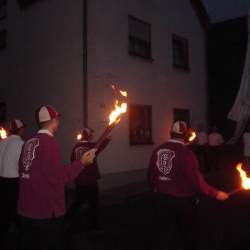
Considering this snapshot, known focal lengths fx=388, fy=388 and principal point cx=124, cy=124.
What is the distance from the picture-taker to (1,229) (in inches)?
233

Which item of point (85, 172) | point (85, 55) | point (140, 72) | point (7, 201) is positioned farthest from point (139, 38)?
point (7, 201)

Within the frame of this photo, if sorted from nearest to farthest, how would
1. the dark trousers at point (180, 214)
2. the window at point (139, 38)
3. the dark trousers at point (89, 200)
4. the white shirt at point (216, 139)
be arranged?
the dark trousers at point (180, 214), the dark trousers at point (89, 200), the window at point (139, 38), the white shirt at point (216, 139)

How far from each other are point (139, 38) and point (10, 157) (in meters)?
9.05

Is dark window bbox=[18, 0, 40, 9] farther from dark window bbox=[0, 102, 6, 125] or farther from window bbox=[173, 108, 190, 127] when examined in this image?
window bbox=[173, 108, 190, 127]

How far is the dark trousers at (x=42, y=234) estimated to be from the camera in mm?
3689

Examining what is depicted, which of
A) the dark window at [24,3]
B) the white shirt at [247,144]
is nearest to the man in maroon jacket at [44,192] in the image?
the white shirt at [247,144]

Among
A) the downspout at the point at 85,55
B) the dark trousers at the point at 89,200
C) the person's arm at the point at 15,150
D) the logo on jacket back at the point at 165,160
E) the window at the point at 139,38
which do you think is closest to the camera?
the logo on jacket back at the point at 165,160

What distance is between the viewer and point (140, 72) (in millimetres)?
13797

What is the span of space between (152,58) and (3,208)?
9680 mm

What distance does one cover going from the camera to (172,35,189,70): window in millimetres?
16297

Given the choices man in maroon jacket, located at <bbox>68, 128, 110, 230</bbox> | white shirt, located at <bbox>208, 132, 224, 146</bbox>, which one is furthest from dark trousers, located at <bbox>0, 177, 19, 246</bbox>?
white shirt, located at <bbox>208, 132, 224, 146</bbox>

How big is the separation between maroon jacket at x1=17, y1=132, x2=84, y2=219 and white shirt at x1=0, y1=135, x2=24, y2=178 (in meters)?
2.38

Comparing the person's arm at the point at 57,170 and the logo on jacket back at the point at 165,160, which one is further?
the logo on jacket back at the point at 165,160

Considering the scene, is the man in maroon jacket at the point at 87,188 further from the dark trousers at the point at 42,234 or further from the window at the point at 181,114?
the window at the point at 181,114
